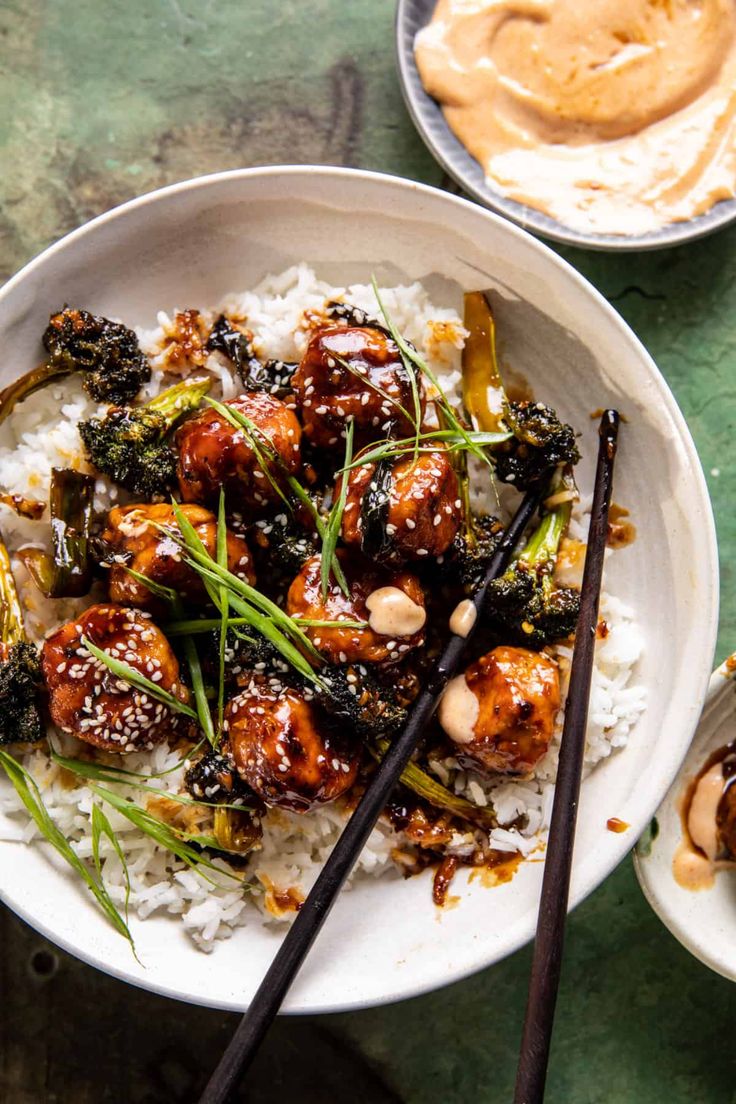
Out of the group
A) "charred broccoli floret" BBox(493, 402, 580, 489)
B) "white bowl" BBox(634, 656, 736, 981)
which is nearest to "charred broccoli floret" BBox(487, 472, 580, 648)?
"charred broccoli floret" BBox(493, 402, 580, 489)

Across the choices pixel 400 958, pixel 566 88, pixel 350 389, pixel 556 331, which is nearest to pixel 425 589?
pixel 350 389

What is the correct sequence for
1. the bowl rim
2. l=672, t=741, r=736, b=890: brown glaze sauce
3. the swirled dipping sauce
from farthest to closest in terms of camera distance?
the swirled dipping sauce < the bowl rim < l=672, t=741, r=736, b=890: brown glaze sauce

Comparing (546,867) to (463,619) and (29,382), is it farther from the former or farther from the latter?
(29,382)

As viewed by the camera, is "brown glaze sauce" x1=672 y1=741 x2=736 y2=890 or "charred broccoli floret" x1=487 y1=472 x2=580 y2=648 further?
"brown glaze sauce" x1=672 y1=741 x2=736 y2=890

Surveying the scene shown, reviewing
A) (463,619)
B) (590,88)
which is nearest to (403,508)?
(463,619)

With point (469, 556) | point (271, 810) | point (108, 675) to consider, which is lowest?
point (271, 810)

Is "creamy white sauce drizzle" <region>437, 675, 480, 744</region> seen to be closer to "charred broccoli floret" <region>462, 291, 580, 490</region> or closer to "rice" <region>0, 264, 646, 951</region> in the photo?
"rice" <region>0, 264, 646, 951</region>
